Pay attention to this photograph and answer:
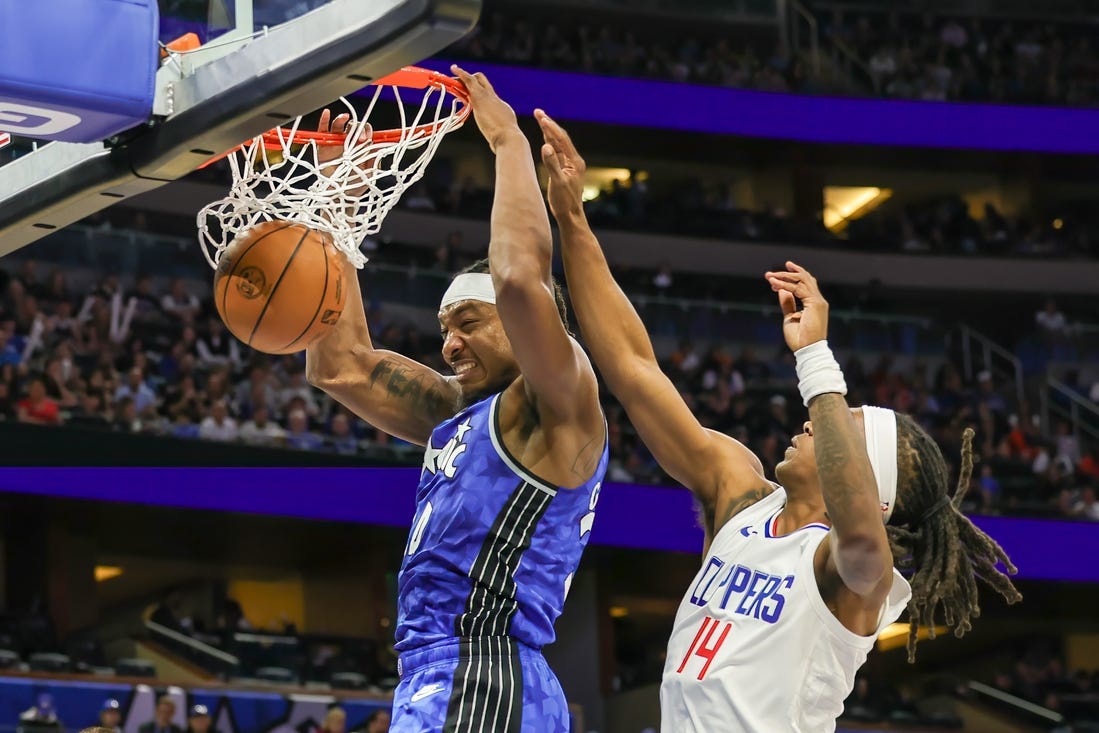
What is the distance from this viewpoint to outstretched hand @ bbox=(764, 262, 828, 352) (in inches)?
127

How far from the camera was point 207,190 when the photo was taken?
16297 millimetres

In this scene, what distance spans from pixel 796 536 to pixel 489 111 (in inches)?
45.0

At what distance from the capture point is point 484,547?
3.34 meters

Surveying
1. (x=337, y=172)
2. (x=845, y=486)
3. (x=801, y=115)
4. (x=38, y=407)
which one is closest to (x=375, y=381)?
(x=337, y=172)

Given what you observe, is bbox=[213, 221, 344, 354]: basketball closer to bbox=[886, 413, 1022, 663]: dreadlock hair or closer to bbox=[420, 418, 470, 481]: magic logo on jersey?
bbox=[420, 418, 470, 481]: magic logo on jersey

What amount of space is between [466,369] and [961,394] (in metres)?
14.3

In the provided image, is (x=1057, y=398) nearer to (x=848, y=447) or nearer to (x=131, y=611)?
(x=131, y=611)

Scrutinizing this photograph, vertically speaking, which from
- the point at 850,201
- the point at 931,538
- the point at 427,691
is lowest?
the point at 427,691

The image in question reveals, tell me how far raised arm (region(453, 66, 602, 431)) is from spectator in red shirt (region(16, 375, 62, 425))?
870 centimetres

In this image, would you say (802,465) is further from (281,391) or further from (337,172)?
(281,391)

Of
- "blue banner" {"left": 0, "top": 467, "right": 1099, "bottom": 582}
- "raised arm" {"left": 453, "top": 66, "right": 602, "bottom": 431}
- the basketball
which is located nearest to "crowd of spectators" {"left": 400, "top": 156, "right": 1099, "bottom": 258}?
"blue banner" {"left": 0, "top": 467, "right": 1099, "bottom": 582}

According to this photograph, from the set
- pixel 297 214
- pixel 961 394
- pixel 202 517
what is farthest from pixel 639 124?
pixel 297 214

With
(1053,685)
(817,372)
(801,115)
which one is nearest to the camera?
(817,372)

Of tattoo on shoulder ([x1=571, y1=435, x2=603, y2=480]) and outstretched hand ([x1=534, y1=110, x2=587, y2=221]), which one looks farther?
outstretched hand ([x1=534, y1=110, x2=587, y2=221])
